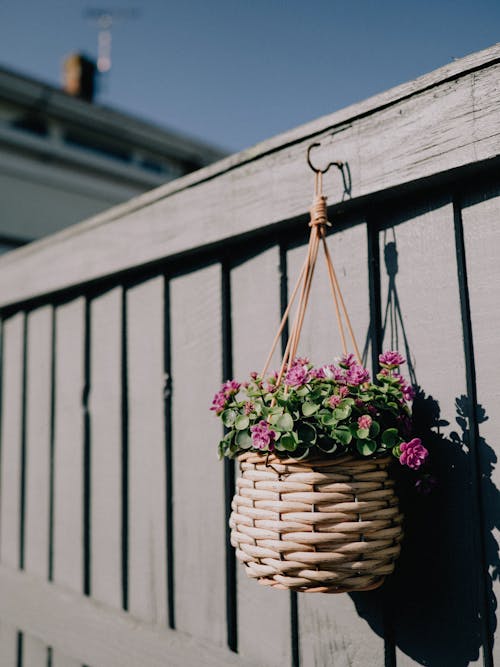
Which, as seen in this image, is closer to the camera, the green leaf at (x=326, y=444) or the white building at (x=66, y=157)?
the green leaf at (x=326, y=444)

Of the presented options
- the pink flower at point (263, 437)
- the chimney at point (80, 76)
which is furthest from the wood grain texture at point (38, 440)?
the chimney at point (80, 76)

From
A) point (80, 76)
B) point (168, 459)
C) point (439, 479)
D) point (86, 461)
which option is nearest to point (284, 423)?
point (439, 479)

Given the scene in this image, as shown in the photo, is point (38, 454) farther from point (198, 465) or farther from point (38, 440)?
point (198, 465)

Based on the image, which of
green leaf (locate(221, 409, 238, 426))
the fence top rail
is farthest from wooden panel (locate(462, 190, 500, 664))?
green leaf (locate(221, 409, 238, 426))

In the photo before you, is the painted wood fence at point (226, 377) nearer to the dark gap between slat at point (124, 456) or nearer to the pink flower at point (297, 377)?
the dark gap between slat at point (124, 456)

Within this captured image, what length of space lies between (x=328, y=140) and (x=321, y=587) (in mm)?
925

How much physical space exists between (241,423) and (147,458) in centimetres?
78

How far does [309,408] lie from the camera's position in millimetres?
959

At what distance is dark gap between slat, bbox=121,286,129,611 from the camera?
5.65 feet

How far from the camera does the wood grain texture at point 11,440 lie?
2.17m

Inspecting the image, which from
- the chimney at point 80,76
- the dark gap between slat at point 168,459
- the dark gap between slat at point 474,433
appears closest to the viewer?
the dark gap between slat at point 474,433

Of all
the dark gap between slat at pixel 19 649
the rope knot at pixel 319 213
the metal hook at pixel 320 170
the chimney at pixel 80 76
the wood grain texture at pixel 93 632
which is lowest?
the dark gap between slat at pixel 19 649

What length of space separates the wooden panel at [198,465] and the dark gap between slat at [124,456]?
0.75 ft

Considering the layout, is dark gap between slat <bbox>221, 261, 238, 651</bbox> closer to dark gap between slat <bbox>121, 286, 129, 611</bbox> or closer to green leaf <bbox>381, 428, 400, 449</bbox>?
dark gap between slat <bbox>121, 286, 129, 611</bbox>
